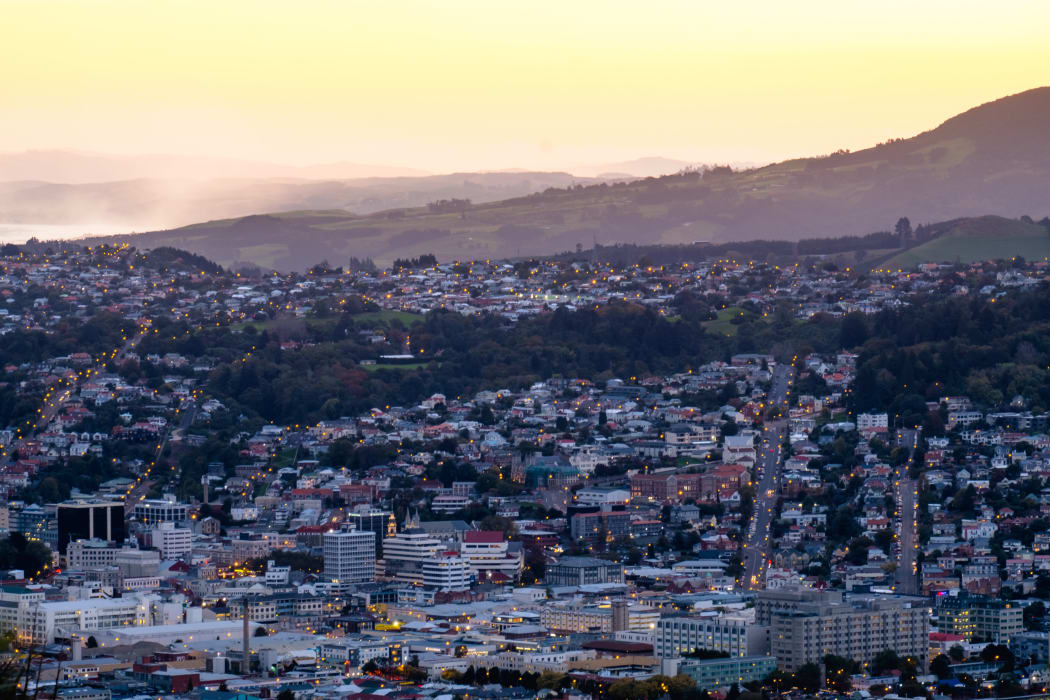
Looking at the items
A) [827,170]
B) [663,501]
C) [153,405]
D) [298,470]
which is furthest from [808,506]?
[827,170]

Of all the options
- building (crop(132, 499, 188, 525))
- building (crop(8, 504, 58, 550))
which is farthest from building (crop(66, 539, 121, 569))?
building (crop(132, 499, 188, 525))

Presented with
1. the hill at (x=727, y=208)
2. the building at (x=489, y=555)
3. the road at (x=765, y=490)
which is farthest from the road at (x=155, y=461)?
the hill at (x=727, y=208)

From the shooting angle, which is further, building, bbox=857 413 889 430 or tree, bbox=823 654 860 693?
building, bbox=857 413 889 430

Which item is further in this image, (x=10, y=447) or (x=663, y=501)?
(x=10, y=447)

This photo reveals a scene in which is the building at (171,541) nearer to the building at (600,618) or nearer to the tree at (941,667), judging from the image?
the building at (600,618)

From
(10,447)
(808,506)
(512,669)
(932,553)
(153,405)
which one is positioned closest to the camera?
(512,669)

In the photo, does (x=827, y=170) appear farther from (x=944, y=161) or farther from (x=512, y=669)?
(x=512, y=669)

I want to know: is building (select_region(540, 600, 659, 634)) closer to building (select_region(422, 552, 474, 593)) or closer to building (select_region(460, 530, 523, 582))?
building (select_region(422, 552, 474, 593))
